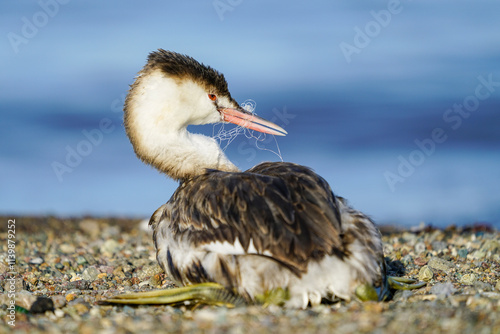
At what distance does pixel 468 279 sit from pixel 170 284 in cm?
286

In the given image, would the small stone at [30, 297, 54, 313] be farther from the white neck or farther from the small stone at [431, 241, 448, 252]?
the small stone at [431, 241, 448, 252]

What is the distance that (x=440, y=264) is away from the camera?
6.72m

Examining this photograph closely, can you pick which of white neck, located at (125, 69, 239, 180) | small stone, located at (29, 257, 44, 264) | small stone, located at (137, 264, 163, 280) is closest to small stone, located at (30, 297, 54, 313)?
small stone, located at (137, 264, 163, 280)

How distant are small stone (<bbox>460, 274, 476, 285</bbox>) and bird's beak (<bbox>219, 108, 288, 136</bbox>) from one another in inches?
94.7

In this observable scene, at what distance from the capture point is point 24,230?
1094cm

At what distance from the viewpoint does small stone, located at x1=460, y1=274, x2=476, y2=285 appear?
599 centimetres

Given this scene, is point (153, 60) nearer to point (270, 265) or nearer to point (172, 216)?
point (172, 216)

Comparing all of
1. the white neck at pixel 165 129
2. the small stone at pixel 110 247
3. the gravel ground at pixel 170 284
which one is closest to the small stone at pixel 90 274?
the gravel ground at pixel 170 284

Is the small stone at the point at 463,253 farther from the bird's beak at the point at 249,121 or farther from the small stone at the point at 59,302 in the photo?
the small stone at the point at 59,302

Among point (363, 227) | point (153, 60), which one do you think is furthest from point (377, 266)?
point (153, 60)

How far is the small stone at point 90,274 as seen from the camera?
269 inches

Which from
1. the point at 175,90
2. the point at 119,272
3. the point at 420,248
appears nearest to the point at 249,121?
the point at 175,90

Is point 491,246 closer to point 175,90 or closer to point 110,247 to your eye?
point 175,90

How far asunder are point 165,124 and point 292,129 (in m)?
12.5
